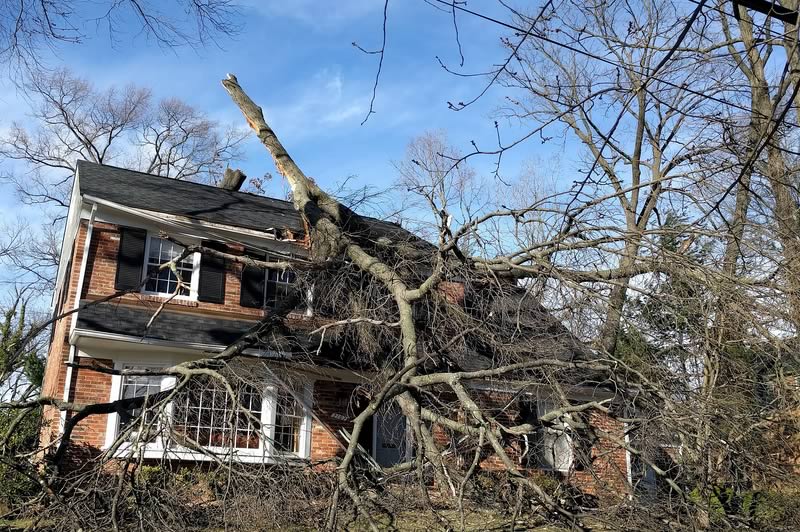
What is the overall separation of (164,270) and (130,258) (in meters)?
0.76

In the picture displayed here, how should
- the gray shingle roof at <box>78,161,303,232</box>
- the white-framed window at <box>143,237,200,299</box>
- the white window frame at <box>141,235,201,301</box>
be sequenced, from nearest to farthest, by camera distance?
the white window frame at <box>141,235,201,301</box> → the white-framed window at <box>143,237,200,299</box> → the gray shingle roof at <box>78,161,303,232</box>

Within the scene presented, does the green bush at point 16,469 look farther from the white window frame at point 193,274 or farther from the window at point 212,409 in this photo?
the white window frame at point 193,274

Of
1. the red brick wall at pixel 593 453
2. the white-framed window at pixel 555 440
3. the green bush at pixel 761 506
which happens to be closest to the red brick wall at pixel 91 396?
the red brick wall at pixel 593 453

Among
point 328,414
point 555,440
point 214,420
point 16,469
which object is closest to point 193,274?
point 214,420

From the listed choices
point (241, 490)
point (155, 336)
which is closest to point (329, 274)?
point (155, 336)

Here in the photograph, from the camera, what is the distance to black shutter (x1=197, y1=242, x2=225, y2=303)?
1391 cm

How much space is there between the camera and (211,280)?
1406 centimetres

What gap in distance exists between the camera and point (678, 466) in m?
7.27

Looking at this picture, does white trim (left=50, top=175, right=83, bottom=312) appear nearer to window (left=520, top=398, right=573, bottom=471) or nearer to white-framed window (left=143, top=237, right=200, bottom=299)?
white-framed window (left=143, top=237, right=200, bottom=299)

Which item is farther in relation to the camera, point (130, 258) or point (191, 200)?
point (191, 200)

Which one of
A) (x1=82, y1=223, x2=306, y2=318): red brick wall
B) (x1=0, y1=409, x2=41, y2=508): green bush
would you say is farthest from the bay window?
(x1=82, y1=223, x2=306, y2=318): red brick wall

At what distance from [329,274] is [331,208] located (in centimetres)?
141

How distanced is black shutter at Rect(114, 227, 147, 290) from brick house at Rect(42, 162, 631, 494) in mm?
18

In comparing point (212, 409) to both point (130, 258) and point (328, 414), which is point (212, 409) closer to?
point (328, 414)
